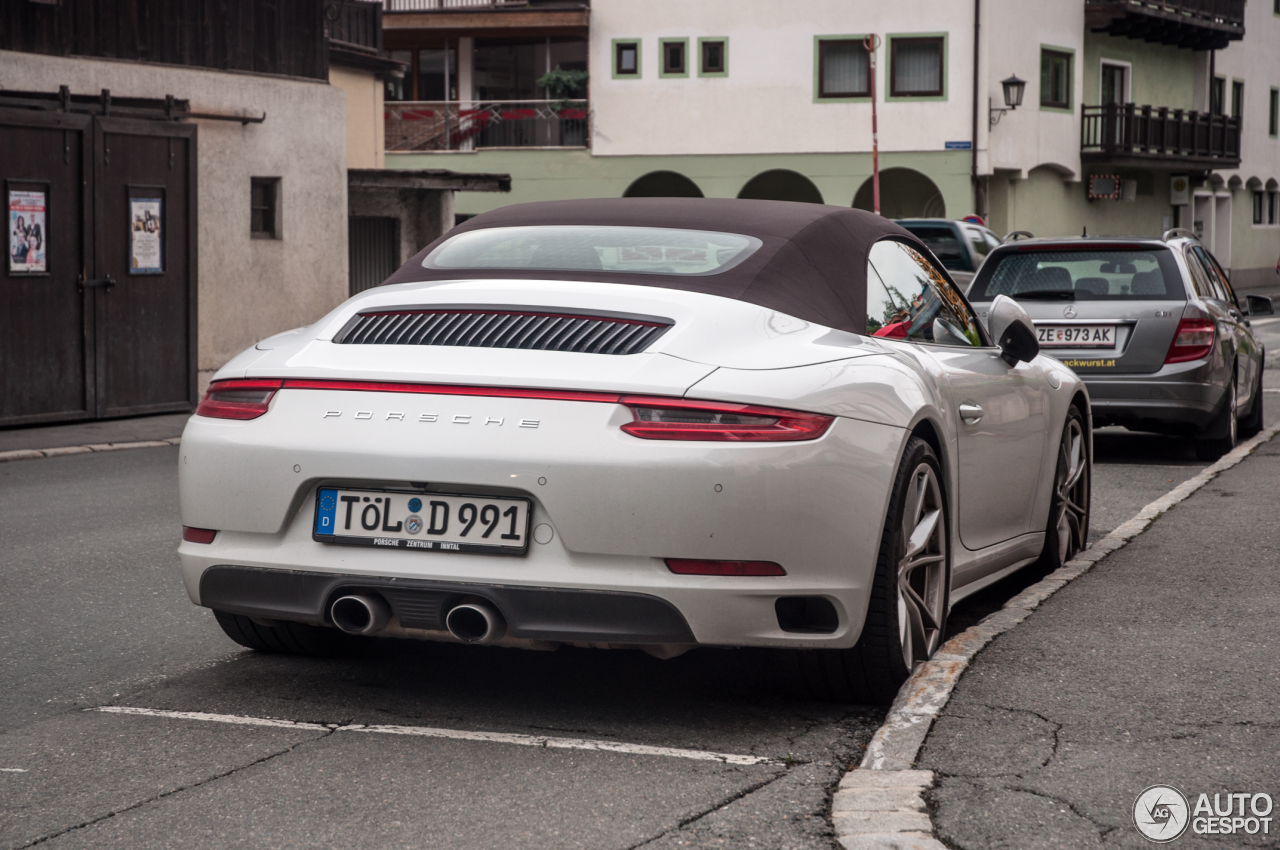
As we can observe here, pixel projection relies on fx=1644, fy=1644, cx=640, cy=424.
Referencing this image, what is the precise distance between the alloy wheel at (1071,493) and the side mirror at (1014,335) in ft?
2.67

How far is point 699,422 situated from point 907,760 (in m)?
0.94

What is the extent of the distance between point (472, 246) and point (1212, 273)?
8.39 metres

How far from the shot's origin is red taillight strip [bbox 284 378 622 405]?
4012 mm

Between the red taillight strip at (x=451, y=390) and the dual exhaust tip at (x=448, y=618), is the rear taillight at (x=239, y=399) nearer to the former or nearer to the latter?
the red taillight strip at (x=451, y=390)

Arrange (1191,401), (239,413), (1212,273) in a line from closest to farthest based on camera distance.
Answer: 1. (239,413)
2. (1191,401)
3. (1212,273)

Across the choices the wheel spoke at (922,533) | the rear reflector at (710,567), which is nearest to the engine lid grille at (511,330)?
the rear reflector at (710,567)

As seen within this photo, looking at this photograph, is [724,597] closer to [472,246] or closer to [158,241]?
[472,246]

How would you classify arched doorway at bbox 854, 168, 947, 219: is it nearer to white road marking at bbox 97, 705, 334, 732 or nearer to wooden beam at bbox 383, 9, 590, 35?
wooden beam at bbox 383, 9, 590, 35

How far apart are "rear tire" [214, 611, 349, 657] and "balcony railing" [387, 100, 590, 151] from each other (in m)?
36.6

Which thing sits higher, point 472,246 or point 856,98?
point 856,98

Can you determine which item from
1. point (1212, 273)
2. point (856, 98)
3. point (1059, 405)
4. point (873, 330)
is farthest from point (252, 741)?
point (856, 98)

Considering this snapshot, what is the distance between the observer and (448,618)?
407 centimetres

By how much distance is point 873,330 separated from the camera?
4828 mm

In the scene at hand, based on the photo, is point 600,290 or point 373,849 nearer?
point 373,849
